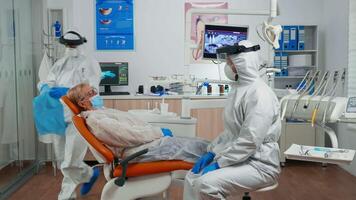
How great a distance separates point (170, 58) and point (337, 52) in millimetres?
2081

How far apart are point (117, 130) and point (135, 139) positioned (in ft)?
0.45

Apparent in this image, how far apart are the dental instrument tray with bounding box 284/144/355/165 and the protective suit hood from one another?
48 cm

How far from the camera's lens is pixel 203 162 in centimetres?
253

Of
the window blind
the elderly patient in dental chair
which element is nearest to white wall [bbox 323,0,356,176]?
the window blind

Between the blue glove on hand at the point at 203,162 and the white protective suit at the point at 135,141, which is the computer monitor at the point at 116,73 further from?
the blue glove on hand at the point at 203,162

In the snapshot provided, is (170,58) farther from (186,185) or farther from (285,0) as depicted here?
(186,185)

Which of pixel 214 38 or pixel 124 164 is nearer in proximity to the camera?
pixel 124 164

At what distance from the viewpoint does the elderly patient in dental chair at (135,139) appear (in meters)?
2.62

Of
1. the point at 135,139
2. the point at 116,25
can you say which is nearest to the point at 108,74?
the point at 116,25

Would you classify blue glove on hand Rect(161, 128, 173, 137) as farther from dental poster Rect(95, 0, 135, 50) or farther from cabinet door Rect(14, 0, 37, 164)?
dental poster Rect(95, 0, 135, 50)

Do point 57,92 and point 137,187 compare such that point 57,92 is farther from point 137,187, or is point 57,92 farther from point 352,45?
point 352,45

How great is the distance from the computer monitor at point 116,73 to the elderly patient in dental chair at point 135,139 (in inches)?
94.0

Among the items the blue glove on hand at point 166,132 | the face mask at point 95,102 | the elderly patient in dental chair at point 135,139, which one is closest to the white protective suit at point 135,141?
the elderly patient in dental chair at point 135,139

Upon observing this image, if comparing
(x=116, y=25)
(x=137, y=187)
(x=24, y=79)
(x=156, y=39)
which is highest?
(x=116, y=25)
